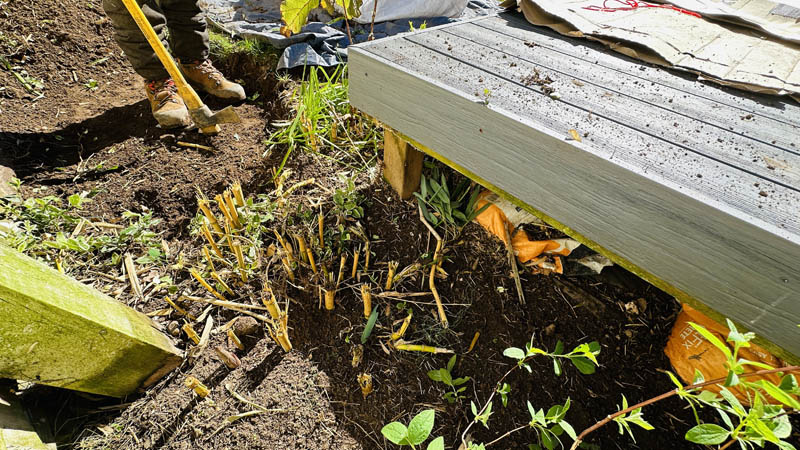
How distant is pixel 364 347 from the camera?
158cm

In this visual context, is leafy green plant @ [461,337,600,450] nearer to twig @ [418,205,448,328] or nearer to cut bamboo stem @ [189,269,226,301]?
twig @ [418,205,448,328]

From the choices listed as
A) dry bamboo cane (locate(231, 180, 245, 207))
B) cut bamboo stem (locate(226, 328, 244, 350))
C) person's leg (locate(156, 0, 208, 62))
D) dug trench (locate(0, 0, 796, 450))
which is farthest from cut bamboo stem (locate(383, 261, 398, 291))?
person's leg (locate(156, 0, 208, 62))

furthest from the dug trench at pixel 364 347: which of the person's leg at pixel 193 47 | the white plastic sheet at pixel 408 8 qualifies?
the white plastic sheet at pixel 408 8

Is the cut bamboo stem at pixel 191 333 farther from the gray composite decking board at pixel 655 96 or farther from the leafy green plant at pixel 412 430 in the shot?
the gray composite decking board at pixel 655 96

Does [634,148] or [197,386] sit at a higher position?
[634,148]

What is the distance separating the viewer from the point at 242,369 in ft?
4.96

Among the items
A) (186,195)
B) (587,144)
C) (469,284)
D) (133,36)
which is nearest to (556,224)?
(587,144)

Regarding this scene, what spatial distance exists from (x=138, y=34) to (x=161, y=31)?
158 mm

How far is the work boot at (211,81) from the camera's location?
2766 millimetres

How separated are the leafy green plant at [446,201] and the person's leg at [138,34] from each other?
6.73ft

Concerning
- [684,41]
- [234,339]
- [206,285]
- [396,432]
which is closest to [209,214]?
[206,285]

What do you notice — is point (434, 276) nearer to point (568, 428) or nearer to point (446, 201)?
point (446, 201)

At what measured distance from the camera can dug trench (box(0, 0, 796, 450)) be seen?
136 cm

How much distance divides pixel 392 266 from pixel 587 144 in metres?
0.90
